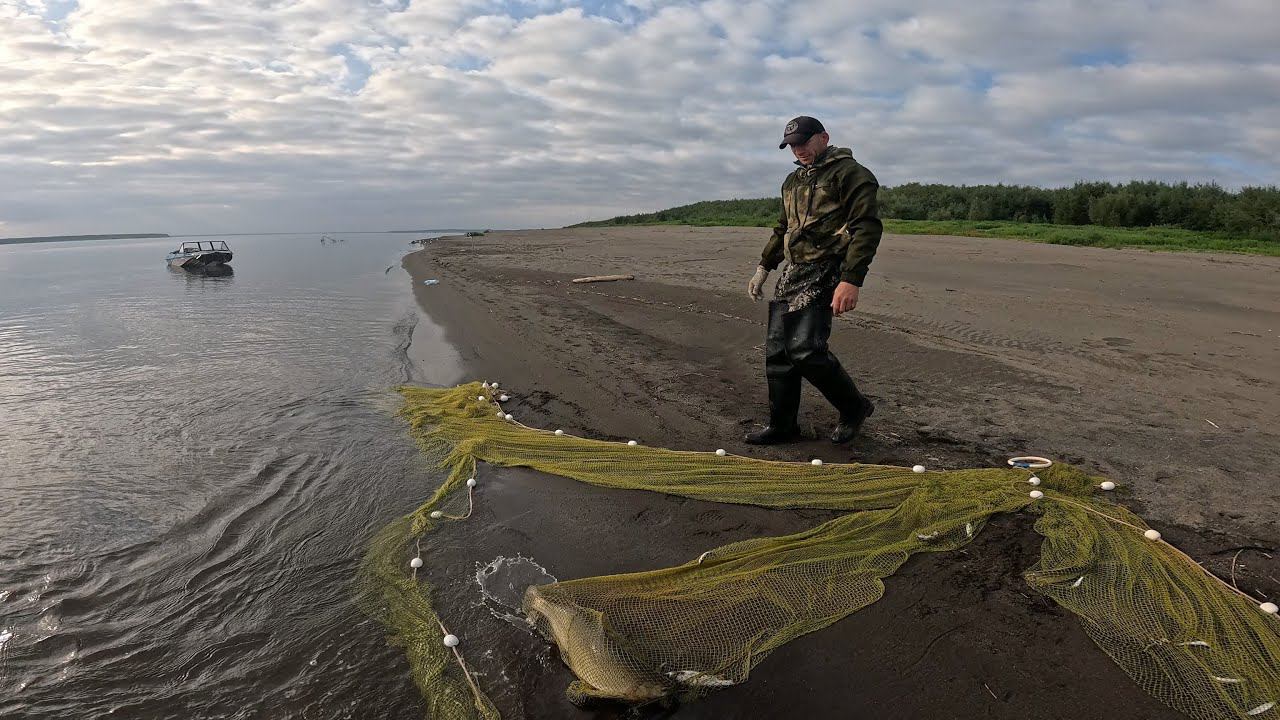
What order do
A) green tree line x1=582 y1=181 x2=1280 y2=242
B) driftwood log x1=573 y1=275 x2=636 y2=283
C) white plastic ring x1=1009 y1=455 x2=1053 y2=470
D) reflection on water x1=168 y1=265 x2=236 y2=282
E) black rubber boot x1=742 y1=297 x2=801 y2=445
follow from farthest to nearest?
reflection on water x1=168 y1=265 x2=236 y2=282 → green tree line x1=582 y1=181 x2=1280 y2=242 → driftwood log x1=573 y1=275 x2=636 y2=283 → black rubber boot x1=742 y1=297 x2=801 y2=445 → white plastic ring x1=1009 y1=455 x2=1053 y2=470

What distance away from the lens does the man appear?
435 cm

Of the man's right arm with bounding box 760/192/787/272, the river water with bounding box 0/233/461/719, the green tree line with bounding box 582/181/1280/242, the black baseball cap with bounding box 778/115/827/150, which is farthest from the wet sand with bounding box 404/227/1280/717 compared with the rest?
the green tree line with bounding box 582/181/1280/242

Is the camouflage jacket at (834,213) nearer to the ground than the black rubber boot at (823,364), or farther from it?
farther from it

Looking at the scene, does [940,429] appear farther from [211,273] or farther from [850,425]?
[211,273]

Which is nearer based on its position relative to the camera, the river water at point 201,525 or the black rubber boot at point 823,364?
the river water at point 201,525

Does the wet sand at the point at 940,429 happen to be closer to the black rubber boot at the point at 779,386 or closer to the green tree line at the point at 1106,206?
the black rubber boot at the point at 779,386

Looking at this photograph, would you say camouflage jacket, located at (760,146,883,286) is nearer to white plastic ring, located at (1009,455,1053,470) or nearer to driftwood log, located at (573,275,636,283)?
white plastic ring, located at (1009,455,1053,470)

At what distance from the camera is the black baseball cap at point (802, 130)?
453 cm

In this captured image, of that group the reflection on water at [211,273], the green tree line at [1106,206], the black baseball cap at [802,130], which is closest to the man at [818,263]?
the black baseball cap at [802,130]

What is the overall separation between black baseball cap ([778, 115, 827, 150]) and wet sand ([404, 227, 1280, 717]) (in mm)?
2236

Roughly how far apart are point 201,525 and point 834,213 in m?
4.64

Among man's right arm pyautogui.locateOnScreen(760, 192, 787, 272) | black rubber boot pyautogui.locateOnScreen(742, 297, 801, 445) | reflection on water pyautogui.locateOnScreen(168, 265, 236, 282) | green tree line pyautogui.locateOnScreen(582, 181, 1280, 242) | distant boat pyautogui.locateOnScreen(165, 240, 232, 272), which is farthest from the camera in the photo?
distant boat pyautogui.locateOnScreen(165, 240, 232, 272)

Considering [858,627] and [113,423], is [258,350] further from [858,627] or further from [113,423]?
[858,627]

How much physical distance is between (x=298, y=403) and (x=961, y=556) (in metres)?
6.50
